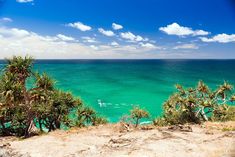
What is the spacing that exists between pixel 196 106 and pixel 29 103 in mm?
17062

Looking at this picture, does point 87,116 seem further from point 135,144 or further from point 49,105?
point 135,144

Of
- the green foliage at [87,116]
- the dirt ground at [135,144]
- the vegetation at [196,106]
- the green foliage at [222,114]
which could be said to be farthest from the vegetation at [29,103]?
the green foliage at [222,114]

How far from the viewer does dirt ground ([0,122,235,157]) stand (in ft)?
52.5

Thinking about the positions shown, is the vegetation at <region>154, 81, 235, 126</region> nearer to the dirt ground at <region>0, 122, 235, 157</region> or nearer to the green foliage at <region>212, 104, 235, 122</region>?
the green foliage at <region>212, 104, 235, 122</region>

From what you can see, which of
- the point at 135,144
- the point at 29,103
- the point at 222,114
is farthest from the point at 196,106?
the point at 29,103

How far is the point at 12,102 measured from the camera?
22.0 meters

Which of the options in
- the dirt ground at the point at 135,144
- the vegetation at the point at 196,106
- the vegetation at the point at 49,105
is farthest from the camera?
the vegetation at the point at 196,106

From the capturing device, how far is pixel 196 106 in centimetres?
2731

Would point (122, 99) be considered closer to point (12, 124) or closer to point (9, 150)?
point (12, 124)

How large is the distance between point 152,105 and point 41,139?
143ft

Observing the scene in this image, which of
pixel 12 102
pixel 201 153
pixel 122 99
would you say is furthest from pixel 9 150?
pixel 122 99

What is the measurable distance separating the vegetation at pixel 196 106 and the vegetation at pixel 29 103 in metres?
7.83

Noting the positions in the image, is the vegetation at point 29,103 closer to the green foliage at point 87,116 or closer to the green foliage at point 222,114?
the green foliage at point 87,116

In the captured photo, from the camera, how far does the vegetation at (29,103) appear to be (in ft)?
69.2
